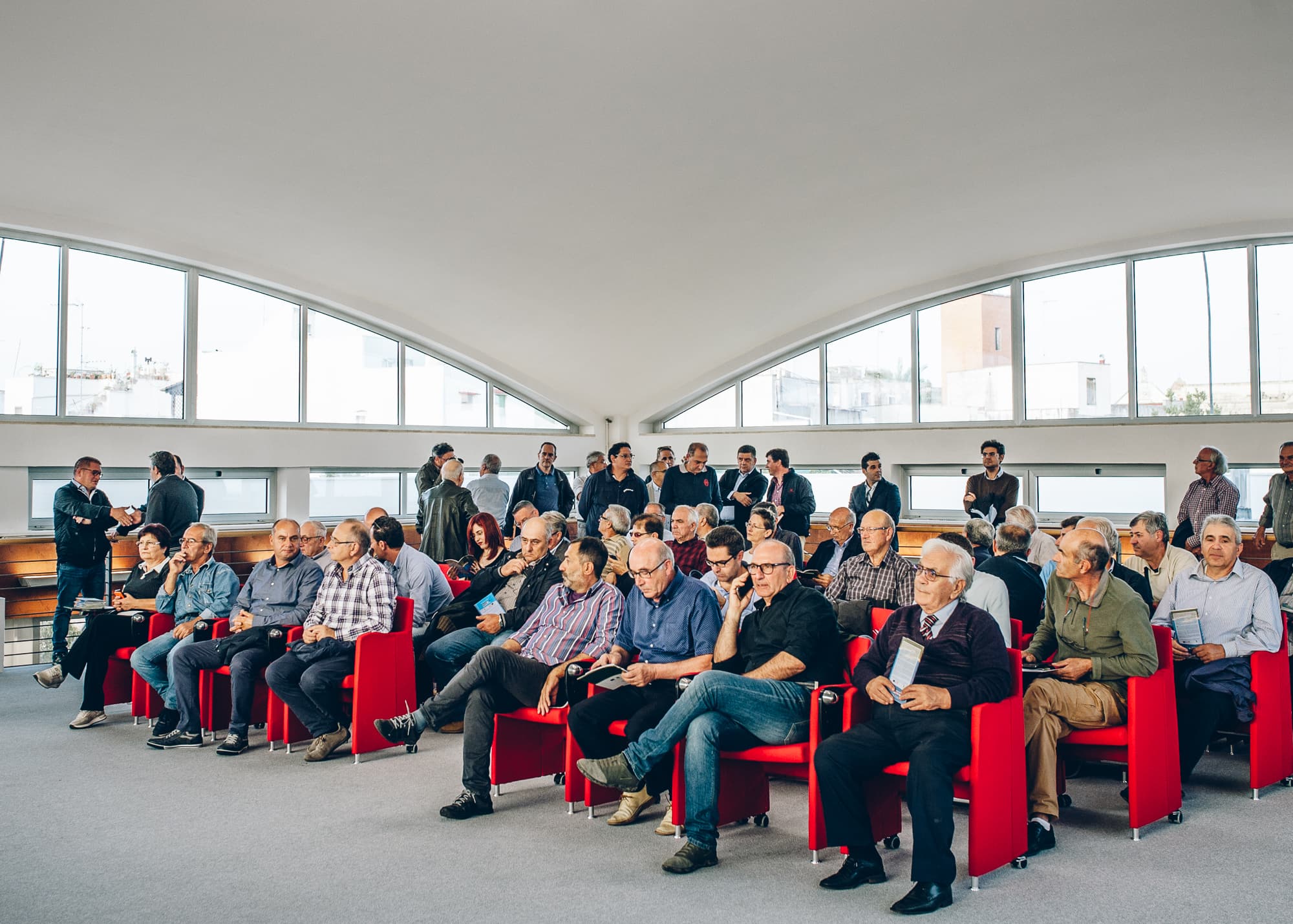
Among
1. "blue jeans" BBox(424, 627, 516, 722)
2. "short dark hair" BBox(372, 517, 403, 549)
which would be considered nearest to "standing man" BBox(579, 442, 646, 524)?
"short dark hair" BBox(372, 517, 403, 549)

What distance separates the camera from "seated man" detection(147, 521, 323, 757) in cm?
540

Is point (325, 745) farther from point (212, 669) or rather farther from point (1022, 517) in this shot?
point (1022, 517)

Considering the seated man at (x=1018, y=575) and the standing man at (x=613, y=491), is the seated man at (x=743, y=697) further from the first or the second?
the standing man at (x=613, y=491)

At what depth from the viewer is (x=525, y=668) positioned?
445 cm

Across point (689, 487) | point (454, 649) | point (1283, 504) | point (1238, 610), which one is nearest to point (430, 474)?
point (689, 487)

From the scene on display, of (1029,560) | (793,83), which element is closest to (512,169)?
(793,83)

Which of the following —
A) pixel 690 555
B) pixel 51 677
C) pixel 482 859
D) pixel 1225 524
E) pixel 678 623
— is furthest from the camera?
pixel 51 677

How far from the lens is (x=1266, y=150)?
26.0 ft

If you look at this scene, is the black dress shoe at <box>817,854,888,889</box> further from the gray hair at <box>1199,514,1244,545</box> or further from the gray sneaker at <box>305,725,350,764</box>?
the gray sneaker at <box>305,725,350,764</box>

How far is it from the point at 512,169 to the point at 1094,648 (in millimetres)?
6270

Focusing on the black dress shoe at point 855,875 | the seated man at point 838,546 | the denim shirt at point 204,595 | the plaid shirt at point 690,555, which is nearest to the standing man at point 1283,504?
the seated man at point 838,546

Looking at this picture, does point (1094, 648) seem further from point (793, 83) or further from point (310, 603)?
point (793, 83)

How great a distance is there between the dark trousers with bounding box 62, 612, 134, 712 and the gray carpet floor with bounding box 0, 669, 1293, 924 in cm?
100

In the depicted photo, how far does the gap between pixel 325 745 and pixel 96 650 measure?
1.90 metres
